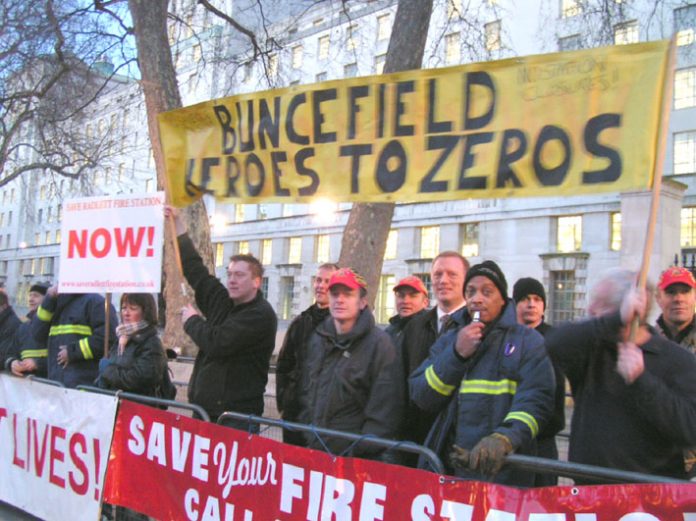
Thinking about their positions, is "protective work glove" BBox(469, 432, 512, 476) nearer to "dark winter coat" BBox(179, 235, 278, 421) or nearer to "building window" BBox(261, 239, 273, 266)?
"dark winter coat" BBox(179, 235, 278, 421)

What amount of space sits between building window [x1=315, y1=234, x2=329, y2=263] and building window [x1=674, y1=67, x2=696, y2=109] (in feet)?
64.8

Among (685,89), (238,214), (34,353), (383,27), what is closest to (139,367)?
(34,353)

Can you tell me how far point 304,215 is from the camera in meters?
41.6

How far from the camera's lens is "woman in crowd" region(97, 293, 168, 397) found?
16.2ft

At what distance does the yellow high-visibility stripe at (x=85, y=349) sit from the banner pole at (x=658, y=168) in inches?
174

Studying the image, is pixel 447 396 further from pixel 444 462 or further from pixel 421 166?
pixel 421 166

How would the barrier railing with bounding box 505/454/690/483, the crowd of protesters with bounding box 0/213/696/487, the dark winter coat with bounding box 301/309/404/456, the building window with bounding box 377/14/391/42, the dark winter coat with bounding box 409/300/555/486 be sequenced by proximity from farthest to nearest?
the building window with bounding box 377/14/391/42 < the dark winter coat with bounding box 301/309/404/456 < the dark winter coat with bounding box 409/300/555/486 < the crowd of protesters with bounding box 0/213/696/487 < the barrier railing with bounding box 505/454/690/483

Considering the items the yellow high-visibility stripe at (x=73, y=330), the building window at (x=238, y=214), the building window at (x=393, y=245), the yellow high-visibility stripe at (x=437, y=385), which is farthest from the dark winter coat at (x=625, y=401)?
the building window at (x=238, y=214)

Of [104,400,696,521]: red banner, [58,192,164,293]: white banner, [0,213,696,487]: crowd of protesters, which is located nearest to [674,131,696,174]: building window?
[0,213,696,487]: crowd of protesters

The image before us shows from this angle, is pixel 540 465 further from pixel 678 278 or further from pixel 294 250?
pixel 294 250

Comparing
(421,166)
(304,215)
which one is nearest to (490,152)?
(421,166)

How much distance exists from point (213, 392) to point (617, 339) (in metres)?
2.64

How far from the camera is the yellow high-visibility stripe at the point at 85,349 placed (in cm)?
572

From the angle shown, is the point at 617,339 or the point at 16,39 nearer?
the point at 617,339
